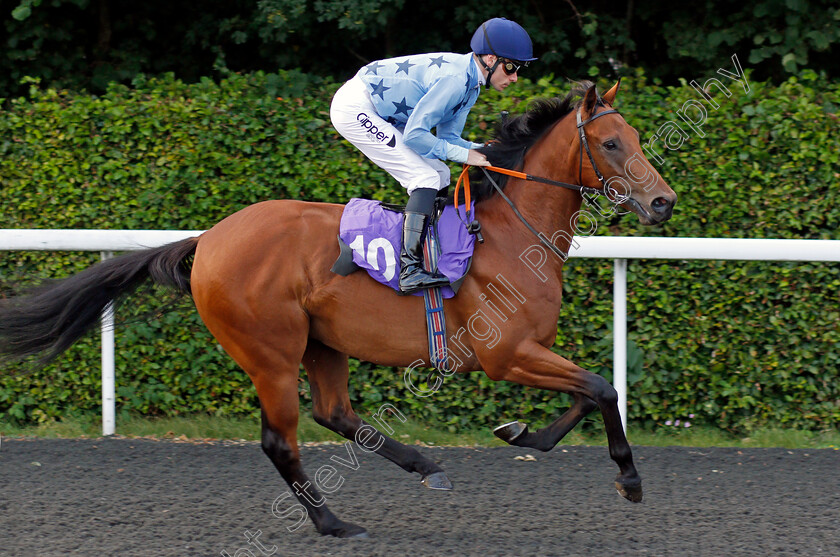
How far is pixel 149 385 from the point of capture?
17.8 feet

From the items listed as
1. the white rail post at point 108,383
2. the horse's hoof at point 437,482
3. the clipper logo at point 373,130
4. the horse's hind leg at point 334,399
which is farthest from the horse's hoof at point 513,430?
the white rail post at point 108,383

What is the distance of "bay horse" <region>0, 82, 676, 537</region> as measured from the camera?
3.72m

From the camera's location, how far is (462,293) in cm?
384

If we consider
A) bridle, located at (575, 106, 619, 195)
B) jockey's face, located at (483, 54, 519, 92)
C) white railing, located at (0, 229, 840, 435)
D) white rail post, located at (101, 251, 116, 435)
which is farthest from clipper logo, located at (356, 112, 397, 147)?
white rail post, located at (101, 251, 116, 435)

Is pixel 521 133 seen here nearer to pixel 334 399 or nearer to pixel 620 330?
pixel 620 330

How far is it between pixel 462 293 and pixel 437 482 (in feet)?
2.91

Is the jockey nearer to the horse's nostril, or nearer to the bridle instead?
the bridle

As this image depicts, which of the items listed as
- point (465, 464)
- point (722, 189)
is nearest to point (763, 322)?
point (722, 189)

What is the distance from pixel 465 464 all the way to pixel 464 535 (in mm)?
1049

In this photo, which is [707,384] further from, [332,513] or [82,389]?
[82,389]

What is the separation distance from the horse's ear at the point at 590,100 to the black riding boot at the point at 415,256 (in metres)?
0.85

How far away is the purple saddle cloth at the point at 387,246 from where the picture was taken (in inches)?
150

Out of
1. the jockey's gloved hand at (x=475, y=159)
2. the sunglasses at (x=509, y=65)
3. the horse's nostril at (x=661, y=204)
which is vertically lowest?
the horse's nostril at (x=661, y=204)

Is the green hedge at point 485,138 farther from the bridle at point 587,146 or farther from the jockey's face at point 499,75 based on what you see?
the bridle at point 587,146
